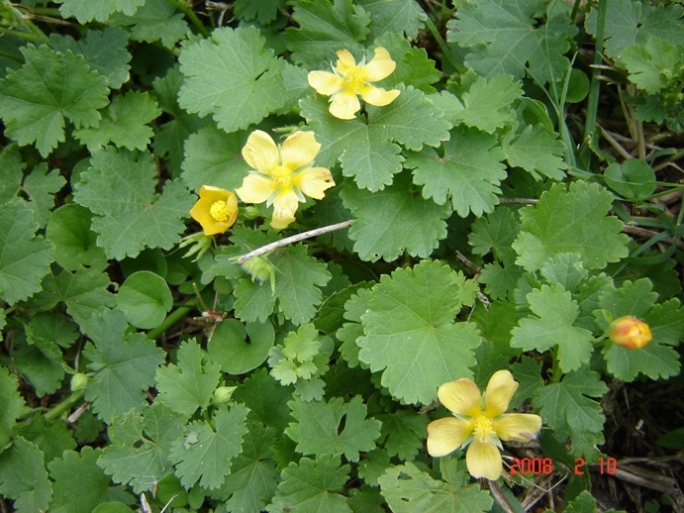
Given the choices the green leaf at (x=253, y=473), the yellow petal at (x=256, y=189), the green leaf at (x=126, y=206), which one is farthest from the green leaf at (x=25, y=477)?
the yellow petal at (x=256, y=189)

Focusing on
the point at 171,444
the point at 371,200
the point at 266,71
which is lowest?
the point at 171,444

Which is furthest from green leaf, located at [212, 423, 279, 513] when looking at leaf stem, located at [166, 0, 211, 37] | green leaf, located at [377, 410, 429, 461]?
leaf stem, located at [166, 0, 211, 37]

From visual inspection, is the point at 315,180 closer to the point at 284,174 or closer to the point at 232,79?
the point at 284,174

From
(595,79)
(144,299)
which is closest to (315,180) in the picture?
(144,299)

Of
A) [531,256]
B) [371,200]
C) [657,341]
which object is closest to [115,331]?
[371,200]

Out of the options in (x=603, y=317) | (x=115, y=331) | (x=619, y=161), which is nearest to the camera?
(x=603, y=317)

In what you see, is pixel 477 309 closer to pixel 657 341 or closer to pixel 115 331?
pixel 657 341
